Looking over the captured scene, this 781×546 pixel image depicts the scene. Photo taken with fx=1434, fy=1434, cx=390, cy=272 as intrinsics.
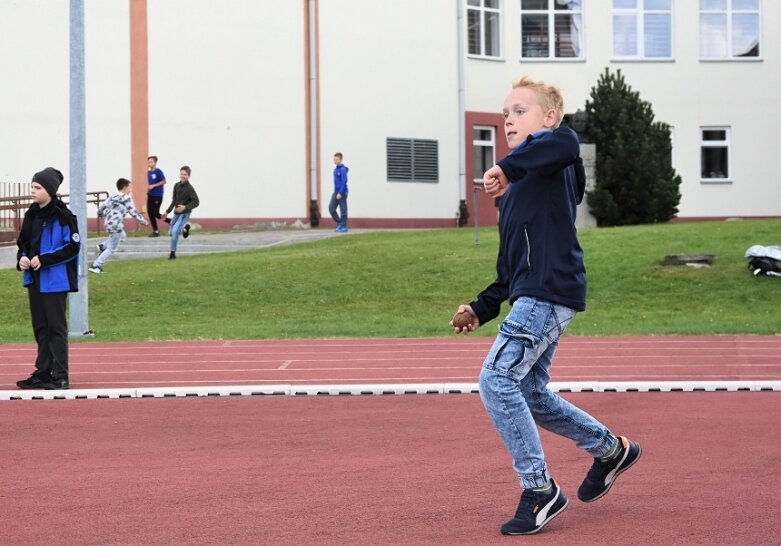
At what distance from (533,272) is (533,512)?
1028mm

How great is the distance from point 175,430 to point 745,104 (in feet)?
115

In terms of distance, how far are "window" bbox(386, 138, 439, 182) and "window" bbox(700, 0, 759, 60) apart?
373 inches

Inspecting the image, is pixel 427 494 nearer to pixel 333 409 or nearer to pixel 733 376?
pixel 333 409

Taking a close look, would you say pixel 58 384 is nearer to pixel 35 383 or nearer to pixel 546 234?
pixel 35 383

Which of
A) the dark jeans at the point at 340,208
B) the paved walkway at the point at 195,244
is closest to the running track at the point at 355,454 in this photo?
the paved walkway at the point at 195,244

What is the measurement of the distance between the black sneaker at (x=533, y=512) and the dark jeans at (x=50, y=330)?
22.4 feet

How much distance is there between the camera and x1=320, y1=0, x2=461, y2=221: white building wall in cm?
3697

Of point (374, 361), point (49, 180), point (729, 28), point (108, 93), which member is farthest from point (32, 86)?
point (49, 180)

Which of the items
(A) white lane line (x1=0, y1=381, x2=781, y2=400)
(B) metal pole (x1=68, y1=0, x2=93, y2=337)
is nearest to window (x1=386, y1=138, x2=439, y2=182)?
(B) metal pole (x1=68, y1=0, x2=93, y2=337)

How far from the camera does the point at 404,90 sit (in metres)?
37.9

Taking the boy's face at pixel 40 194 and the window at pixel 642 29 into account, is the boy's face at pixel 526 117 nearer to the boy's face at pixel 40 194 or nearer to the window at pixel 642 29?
the boy's face at pixel 40 194

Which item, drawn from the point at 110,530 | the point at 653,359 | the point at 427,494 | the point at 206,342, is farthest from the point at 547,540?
the point at 206,342

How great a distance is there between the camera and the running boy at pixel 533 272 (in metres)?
6.08

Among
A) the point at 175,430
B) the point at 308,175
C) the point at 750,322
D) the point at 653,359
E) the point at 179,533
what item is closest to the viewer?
the point at 179,533
